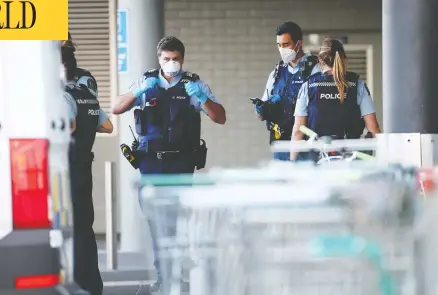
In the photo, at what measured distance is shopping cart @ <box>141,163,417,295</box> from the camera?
11.3 feet

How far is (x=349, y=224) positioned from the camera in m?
3.48

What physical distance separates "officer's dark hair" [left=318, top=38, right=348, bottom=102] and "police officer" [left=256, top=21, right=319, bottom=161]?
22.3 inches

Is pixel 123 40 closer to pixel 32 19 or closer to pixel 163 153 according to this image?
pixel 163 153

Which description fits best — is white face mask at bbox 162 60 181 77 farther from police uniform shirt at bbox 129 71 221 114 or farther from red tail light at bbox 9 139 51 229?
red tail light at bbox 9 139 51 229

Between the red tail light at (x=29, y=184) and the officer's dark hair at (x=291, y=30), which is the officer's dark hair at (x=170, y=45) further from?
the red tail light at (x=29, y=184)

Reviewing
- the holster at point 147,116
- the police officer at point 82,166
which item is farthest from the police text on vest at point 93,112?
the holster at point 147,116

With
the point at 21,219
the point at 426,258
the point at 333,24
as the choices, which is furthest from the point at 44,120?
the point at 333,24

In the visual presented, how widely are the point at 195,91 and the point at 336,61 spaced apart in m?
1.01

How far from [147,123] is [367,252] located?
148 inches

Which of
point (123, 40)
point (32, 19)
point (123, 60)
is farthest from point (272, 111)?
point (32, 19)

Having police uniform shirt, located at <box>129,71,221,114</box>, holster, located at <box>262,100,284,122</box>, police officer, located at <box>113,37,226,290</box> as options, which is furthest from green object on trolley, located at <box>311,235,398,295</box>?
holster, located at <box>262,100,284,122</box>

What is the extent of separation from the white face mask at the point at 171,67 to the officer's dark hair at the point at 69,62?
2.52 feet

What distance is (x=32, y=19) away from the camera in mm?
4391

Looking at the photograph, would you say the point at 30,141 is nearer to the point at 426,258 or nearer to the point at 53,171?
the point at 53,171
